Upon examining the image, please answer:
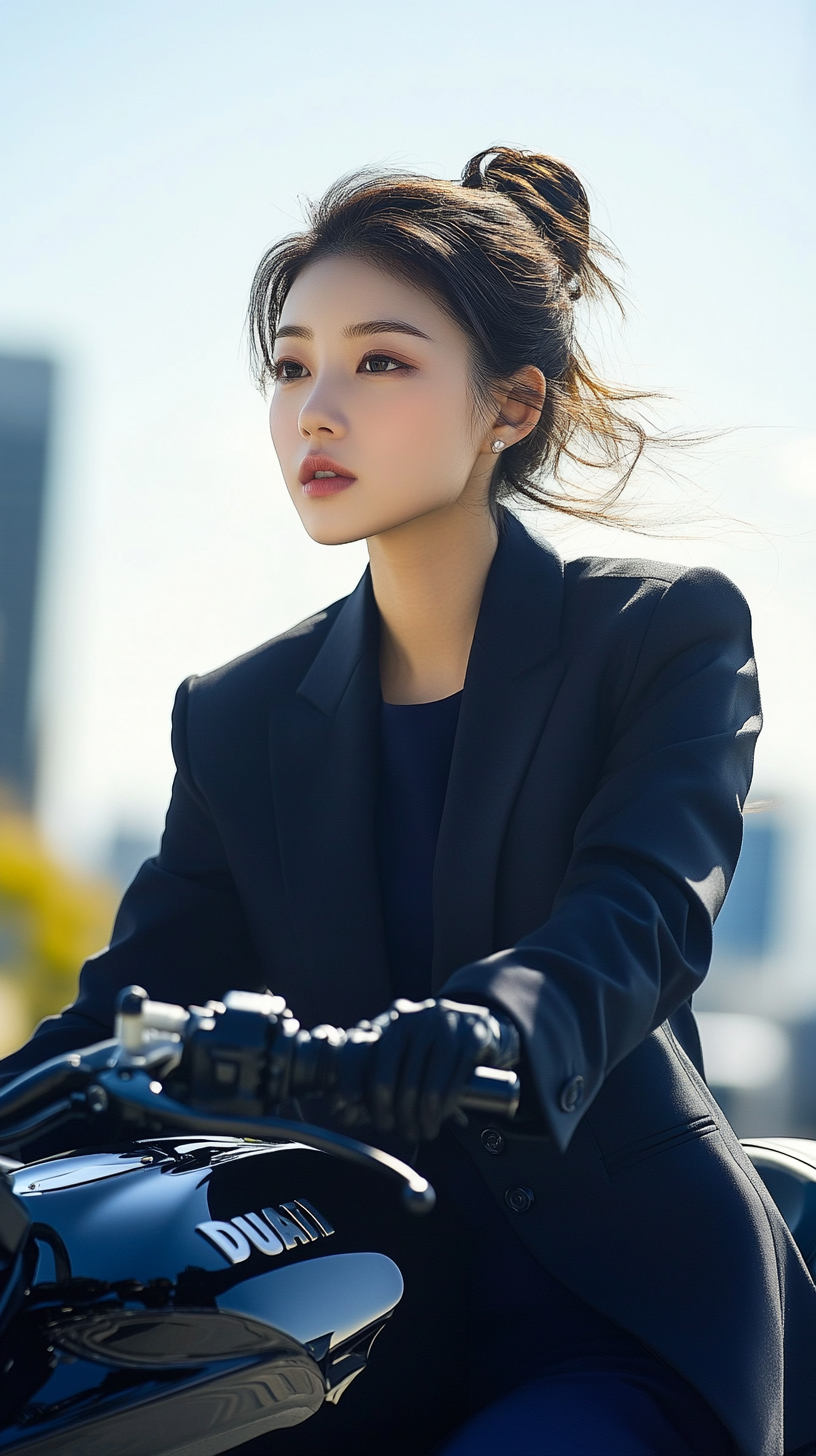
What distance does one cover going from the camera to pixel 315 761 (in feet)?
6.11

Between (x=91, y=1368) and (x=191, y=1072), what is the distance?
302mm

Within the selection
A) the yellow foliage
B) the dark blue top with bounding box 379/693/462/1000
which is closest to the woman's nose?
the dark blue top with bounding box 379/693/462/1000

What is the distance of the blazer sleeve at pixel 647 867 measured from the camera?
1104 millimetres

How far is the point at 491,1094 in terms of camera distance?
932mm

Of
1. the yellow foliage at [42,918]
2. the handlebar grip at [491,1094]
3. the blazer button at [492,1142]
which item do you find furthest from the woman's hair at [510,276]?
the yellow foliage at [42,918]

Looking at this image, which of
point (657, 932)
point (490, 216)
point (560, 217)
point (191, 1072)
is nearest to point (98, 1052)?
point (191, 1072)

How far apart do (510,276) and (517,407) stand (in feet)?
0.54

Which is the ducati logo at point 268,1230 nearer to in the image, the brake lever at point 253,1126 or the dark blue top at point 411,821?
the brake lever at point 253,1126

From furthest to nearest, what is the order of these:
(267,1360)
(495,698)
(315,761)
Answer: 1. (315,761)
2. (495,698)
3. (267,1360)

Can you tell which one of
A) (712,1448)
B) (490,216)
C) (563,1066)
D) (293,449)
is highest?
(490,216)

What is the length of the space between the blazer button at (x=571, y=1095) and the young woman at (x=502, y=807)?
0.04 m

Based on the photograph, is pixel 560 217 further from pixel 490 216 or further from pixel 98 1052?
pixel 98 1052

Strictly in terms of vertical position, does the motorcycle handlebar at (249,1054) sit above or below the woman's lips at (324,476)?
below

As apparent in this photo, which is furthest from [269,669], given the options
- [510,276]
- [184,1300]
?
[184,1300]
